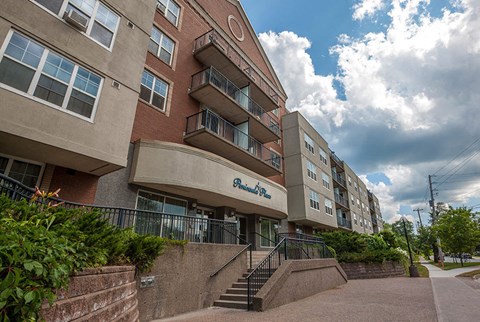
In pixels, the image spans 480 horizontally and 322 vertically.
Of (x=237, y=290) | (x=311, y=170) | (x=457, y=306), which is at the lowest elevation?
(x=457, y=306)

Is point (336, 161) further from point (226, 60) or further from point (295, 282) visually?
point (295, 282)

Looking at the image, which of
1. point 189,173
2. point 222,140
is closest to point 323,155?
point 222,140

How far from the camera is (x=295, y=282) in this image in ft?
36.4

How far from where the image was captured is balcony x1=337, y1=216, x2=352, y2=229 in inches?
1341

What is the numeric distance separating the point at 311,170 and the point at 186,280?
72.6ft

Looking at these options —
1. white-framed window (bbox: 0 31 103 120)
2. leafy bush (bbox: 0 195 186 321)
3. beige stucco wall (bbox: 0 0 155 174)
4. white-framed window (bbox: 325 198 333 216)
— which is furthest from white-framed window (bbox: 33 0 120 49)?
white-framed window (bbox: 325 198 333 216)

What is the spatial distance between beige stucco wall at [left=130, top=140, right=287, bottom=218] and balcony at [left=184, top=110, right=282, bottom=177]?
5.31ft

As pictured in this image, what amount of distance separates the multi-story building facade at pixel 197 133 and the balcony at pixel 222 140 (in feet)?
0.21

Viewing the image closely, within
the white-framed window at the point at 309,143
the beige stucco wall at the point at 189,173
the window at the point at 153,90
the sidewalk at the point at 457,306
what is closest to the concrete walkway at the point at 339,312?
the sidewalk at the point at 457,306

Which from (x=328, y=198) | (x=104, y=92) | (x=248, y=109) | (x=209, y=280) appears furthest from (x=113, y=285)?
(x=328, y=198)

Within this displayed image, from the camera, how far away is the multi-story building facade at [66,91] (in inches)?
311

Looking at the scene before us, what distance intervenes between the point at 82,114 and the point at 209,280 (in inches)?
309

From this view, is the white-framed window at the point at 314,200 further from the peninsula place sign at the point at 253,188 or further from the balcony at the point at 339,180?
the balcony at the point at 339,180

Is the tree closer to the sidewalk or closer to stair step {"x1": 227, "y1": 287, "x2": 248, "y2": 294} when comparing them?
the sidewalk
